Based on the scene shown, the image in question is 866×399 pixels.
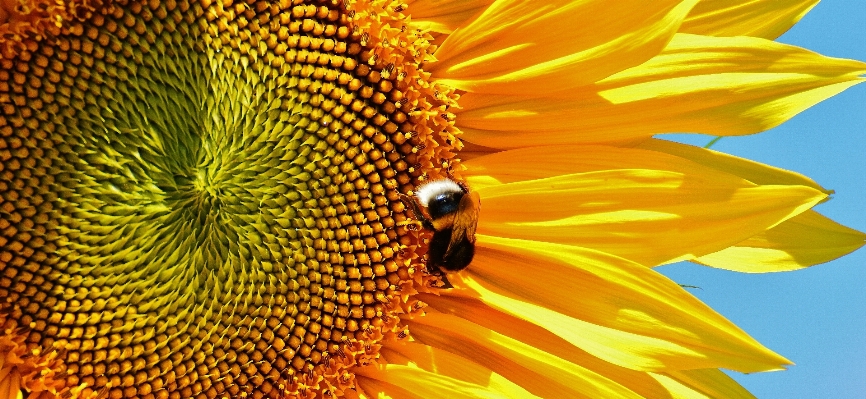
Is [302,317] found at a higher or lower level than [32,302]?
higher

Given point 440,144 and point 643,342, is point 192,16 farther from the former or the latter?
point 643,342

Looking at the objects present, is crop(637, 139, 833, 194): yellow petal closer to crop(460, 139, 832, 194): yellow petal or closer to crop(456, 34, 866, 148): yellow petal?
crop(460, 139, 832, 194): yellow petal

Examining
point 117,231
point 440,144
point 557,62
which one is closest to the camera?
point 117,231

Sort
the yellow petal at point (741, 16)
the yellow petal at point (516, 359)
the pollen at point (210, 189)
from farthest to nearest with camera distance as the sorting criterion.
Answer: the yellow petal at point (516, 359) → the yellow petal at point (741, 16) → the pollen at point (210, 189)

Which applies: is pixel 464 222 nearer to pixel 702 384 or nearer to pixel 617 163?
pixel 617 163

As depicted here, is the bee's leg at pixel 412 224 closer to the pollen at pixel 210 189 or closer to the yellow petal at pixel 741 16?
the pollen at pixel 210 189

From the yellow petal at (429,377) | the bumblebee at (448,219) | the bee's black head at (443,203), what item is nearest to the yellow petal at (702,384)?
the yellow petal at (429,377)

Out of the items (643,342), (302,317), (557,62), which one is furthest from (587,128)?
(302,317)
